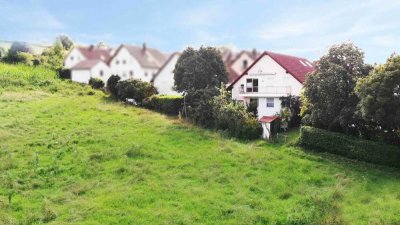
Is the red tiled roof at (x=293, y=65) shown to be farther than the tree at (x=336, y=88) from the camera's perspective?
Yes

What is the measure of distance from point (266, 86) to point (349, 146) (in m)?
14.2

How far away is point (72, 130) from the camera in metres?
35.7

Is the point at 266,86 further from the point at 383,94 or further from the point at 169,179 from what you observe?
the point at 169,179

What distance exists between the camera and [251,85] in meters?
44.9

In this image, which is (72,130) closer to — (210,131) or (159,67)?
(210,131)

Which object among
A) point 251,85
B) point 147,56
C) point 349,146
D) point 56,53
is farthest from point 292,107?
point 147,56

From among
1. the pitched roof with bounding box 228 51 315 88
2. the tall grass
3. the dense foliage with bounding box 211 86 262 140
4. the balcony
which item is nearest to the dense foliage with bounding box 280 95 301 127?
the balcony

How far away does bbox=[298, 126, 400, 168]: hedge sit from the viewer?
96.6ft

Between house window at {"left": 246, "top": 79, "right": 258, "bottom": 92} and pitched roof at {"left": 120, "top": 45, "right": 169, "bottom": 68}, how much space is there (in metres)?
37.1

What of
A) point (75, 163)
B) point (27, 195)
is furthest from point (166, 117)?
point (27, 195)

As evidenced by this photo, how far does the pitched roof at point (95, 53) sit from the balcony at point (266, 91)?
115 feet

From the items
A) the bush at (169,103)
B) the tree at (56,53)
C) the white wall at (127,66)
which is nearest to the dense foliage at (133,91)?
the bush at (169,103)

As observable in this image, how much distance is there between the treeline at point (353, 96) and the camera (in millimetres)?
27828

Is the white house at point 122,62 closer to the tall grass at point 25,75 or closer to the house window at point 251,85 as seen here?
the house window at point 251,85
